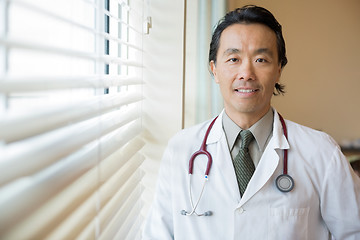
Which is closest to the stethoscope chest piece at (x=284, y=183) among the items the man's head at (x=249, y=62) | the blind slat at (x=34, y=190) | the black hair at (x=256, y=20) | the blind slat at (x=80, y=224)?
the man's head at (x=249, y=62)

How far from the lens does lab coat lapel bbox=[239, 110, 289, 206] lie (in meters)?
1.21

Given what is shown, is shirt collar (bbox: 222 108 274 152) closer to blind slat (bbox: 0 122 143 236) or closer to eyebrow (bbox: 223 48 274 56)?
eyebrow (bbox: 223 48 274 56)

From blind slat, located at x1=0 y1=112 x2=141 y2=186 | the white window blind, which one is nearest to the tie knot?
the white window blind

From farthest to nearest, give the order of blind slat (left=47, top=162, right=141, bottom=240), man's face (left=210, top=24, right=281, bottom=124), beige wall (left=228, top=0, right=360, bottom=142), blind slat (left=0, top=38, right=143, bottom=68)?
beige wall (left=228, top=0, right=360, bottom=142)
man's face (left=210, top=24, right=281, bottom=124)
blind slat (left=47, top=162, right=141, bottom=240)
blind slat (left=0, top=38, right=143, bottom=68)

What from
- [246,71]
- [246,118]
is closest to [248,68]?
[246,71]

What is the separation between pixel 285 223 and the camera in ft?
3.92

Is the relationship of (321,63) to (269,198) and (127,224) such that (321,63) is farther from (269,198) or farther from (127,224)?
(127,224)

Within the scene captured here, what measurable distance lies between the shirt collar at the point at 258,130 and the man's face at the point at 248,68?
0.09 ft

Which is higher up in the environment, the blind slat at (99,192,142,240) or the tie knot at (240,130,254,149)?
the tie knot at (240,130,254,149)

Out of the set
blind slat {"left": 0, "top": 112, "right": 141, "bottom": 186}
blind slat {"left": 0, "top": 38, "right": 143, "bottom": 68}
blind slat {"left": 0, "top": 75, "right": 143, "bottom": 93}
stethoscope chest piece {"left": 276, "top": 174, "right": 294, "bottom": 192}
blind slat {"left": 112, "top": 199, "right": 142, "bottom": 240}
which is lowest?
blind slat {"left": 112, "top": 199, "right": 142, "bottom": 240}

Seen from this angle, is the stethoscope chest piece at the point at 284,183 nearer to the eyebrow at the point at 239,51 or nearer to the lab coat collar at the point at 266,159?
the lab coat collar at the point at 266,159

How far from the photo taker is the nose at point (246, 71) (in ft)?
4.24

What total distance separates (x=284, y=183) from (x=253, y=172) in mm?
108

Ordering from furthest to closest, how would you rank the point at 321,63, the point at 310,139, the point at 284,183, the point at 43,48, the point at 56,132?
the point at 321,63 → the point at 310,139 → the point at 284,183 → the point at 56,132 → the point at 43,48
